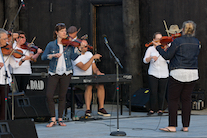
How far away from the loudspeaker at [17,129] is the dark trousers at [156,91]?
371cm

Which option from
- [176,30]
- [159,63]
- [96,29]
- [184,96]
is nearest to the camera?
[184,96]

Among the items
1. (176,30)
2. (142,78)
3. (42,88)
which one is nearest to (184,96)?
(176,30)

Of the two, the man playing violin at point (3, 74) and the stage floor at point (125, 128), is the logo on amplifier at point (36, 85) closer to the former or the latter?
the stage floor at point (125, 128)

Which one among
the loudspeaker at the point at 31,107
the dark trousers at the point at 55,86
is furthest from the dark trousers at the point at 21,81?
the dark trousers at the point at 55,86

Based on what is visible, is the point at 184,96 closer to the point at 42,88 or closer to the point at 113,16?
the point at 42,88

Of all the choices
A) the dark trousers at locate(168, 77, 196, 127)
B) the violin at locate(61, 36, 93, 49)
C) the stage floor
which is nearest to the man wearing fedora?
the violin at locate(61, 36, 93, 49)

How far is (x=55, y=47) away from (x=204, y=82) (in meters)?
4.20

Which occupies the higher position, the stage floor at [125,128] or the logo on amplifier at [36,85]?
the logo on amplifier at [36,85]

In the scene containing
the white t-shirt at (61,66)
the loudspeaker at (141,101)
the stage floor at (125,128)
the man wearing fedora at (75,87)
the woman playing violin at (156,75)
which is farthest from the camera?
the loudspeaker at (141,101)

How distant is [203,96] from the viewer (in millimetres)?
8055

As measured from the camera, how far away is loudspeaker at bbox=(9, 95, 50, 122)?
5785 mm

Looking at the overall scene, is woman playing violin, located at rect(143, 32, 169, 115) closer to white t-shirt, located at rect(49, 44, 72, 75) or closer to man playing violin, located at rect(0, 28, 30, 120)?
white t-shirt, located at rect(49, 44, 72, 75)

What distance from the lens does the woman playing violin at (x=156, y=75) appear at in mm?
7035

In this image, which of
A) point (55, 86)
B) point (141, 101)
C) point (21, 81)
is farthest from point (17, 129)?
point (141, 101)
